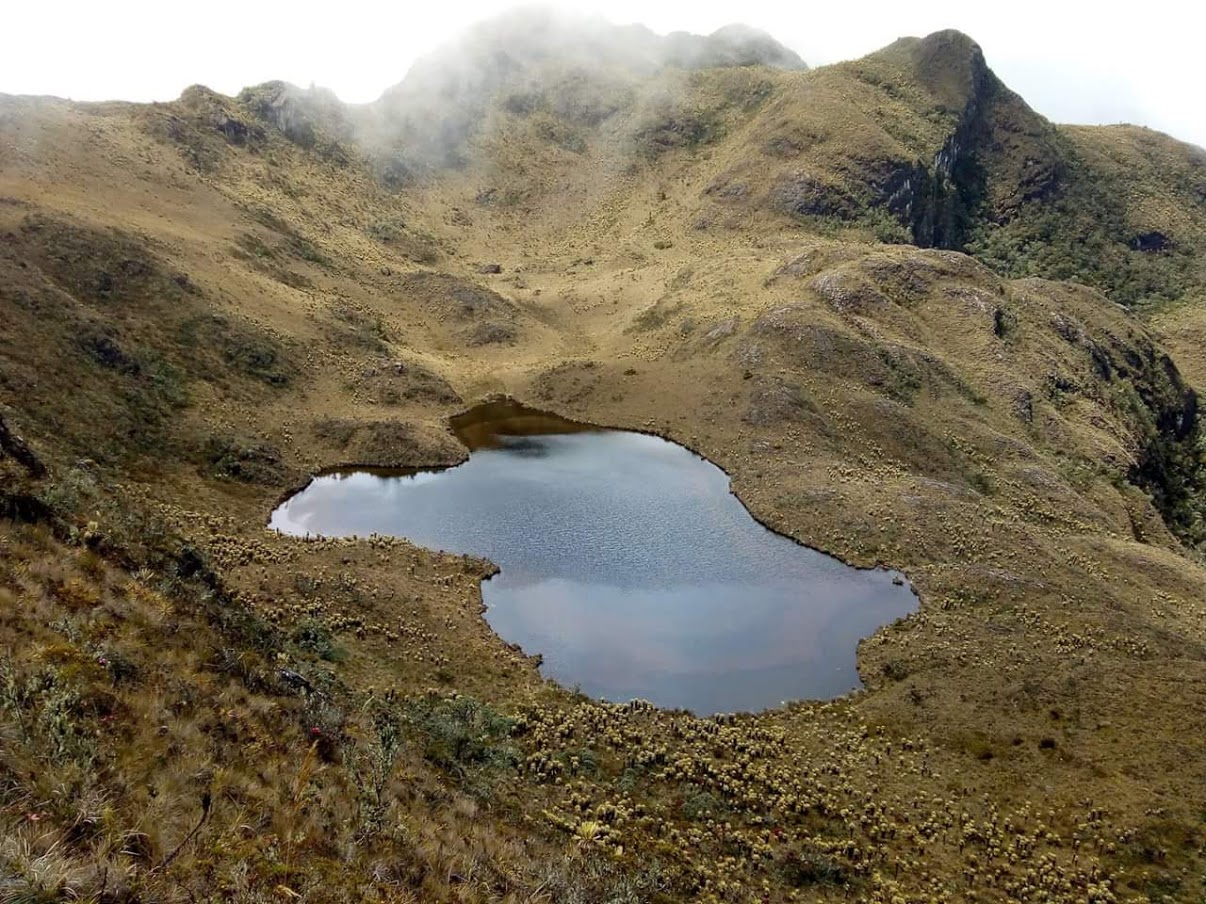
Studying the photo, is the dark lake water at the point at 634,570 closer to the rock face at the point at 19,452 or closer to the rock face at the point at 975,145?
the rock face at the point at 19,452

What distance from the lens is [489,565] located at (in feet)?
148

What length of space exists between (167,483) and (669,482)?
3506 centimetres

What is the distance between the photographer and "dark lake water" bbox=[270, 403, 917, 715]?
37875 millimetres

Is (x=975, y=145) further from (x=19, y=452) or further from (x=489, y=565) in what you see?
(x=19, y=452)

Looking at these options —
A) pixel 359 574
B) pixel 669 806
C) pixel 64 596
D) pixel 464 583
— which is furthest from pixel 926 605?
pixel 64 596

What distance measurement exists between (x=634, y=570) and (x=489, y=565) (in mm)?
9085

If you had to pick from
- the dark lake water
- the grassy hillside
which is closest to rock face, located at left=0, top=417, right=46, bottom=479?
the grassy hillside

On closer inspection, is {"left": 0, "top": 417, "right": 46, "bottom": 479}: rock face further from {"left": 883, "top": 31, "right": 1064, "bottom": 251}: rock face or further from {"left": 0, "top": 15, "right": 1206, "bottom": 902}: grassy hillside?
{"left": 883, "top": 31, "right": 1064, "bottom": 251}: rock face

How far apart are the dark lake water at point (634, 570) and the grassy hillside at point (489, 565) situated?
2153mm

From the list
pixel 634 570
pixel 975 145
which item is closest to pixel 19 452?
pixel 634 570

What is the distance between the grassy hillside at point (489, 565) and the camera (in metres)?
14.2

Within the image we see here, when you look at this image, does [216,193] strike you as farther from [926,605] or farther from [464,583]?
[926,605]

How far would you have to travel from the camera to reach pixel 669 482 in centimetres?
5781

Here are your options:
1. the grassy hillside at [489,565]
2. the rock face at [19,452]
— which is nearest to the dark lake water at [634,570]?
the grassy hillside at [489,565]
